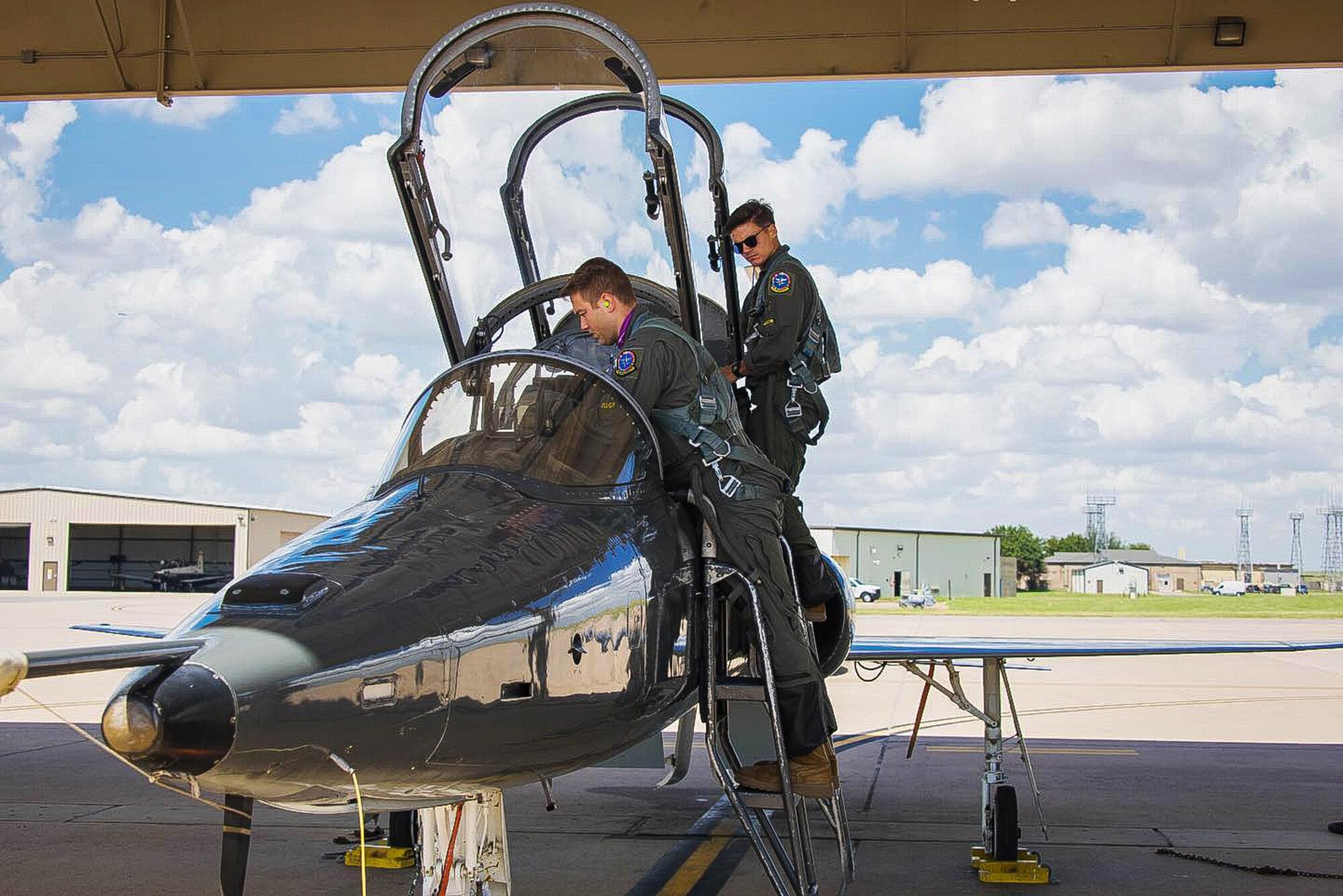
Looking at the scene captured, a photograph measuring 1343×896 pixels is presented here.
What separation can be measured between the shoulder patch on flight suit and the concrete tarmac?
331 centimetres

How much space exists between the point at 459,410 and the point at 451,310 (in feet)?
6.47

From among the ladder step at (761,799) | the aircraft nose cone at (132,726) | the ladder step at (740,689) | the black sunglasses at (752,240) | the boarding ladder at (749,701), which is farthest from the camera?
the black sunglasses at (752,240)

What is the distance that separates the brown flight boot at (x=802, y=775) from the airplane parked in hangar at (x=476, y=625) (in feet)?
0.26

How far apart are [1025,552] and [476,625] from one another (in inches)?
5471

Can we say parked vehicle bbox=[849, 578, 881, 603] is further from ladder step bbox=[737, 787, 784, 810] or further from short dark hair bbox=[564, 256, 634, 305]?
ladder step bbox=[737, 787, 784, 810]

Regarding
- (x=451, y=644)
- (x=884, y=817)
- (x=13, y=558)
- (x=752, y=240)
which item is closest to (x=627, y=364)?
(x=752, y=240)

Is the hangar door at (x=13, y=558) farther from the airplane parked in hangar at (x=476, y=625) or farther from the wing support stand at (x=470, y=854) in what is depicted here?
the wing support stand at (x=470, y=854)

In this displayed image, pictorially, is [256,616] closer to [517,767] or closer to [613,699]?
[517,767]

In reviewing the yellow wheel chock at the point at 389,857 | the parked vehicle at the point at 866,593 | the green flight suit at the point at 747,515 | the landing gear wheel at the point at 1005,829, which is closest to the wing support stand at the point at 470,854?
the green flight suit at the point at 747,515

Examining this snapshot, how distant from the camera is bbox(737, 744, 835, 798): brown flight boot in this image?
4789 mm

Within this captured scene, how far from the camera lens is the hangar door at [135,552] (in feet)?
221

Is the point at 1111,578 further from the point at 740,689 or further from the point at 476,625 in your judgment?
the point at 476,625

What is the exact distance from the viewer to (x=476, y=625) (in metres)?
3.45

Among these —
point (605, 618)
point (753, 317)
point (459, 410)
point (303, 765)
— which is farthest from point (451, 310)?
point (303, 765)
